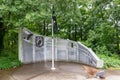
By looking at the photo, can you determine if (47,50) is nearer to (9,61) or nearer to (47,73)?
(9,61)

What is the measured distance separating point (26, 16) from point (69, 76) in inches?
138

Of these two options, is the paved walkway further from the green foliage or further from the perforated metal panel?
the green foliage

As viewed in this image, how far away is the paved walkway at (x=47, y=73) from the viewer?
981cm

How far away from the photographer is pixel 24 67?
12.1 meters

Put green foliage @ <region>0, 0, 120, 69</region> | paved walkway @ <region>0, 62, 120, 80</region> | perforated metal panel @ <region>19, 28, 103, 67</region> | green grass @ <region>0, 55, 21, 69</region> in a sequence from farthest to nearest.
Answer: perforated metal panel @ <region>19, 28, 103, 67</region> → green grass @ <region>0, 55, 21, 69</region> → green foliage @ <region>0, 0, 120, 69</region> → paved walkway @ <region>0, 62, 120, 80</region>

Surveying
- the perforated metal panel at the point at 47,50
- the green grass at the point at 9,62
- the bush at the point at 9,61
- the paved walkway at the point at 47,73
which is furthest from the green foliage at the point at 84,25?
the paved walkway at the point at 47,73

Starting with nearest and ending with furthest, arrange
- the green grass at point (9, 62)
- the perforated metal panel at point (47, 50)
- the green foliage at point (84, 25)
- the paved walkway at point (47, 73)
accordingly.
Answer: the paved walkway at point (47, 73) → the green foliage at point (84, 25) → the green grass at point (9, 62) → the perforated metal panel at point (47, 50)

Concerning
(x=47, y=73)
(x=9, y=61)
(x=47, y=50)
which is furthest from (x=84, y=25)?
(x=47, y=73)

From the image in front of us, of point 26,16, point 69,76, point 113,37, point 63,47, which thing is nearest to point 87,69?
point 69,76

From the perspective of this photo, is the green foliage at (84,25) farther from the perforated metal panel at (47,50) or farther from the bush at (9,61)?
the perforated metal panel at (47,50)

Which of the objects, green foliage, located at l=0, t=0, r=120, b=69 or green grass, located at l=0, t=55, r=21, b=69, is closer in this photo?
green foliage, located at l=0, t=0, r=120, b=69

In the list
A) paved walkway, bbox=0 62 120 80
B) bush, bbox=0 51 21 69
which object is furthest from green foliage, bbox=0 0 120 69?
paved walkway, bbox=0 62 120 80

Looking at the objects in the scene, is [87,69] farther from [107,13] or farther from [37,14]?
[107,13]

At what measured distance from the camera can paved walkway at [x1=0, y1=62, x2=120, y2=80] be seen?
9812 millimetres
